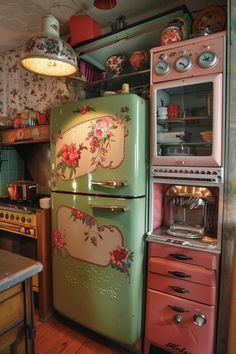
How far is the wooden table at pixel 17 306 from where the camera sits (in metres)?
0.82

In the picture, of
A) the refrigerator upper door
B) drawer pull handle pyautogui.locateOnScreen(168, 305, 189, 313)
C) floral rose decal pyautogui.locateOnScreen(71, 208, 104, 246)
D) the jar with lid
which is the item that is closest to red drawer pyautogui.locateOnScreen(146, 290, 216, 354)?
drawer pull handle pyautogui.locateOnScreen(168, 305, 189, 313)

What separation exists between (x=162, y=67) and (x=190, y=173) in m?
0.70

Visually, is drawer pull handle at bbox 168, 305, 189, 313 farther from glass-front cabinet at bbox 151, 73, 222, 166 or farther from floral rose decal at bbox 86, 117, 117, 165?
floral rose decal at bbox 86, 117, 117, 165

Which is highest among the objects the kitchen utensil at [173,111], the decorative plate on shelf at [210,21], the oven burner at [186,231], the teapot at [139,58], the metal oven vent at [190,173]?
the decorative plate on shelf at [210,21]

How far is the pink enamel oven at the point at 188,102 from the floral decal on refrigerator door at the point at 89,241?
59cm

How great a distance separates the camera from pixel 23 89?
8.90 feet

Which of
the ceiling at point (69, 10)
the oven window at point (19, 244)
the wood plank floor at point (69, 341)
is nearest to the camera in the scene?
the wood plank floor at point (69, 341)

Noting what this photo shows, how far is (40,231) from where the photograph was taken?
196 centimetres

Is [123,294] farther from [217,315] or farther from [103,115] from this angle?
[103,115]

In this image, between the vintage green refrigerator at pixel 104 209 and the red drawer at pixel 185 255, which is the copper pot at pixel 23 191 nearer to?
the vintage green refrigerator at pixel 104 209

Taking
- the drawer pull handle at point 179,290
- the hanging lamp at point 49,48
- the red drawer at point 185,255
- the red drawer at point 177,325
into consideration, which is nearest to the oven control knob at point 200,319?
the red drawer at point 177,325

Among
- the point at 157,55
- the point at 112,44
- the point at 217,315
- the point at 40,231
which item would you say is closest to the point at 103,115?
the point at 157,55

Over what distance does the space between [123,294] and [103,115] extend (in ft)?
3.98

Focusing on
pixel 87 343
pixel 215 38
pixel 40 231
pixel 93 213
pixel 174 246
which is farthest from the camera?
pixel 40 231
